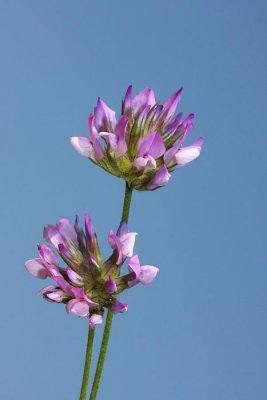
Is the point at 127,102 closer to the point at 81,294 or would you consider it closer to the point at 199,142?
the point at 199,142

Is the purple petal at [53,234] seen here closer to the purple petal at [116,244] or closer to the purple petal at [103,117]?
the purple petal at [116,244]

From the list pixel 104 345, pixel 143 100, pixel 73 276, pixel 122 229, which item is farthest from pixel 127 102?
pixel 104 345

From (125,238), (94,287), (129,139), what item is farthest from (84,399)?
(129,139)

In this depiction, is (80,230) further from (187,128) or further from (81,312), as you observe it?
(187,128)

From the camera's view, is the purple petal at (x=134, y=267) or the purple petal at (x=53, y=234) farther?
the purple petal at (x=53, y=234)

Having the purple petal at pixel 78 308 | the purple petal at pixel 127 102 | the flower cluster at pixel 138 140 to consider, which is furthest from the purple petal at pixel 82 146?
the purple petal at pixel 78 308
